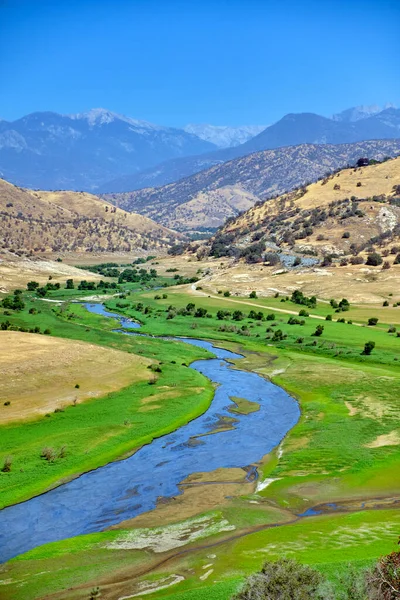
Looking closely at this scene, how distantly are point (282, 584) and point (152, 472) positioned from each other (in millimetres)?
18208

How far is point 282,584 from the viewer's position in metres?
18.8

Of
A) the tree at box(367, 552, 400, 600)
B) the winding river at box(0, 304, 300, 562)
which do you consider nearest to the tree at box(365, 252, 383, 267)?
the winding river at box(0, 304, 300, 562)

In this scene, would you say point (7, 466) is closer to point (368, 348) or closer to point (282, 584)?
point (282, 584)

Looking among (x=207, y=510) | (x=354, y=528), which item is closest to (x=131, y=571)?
(x=207, y=510)

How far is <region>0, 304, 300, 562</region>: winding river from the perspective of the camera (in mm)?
28734

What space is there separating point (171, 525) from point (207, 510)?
2.41 m

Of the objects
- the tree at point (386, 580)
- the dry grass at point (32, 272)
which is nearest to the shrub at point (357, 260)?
the dry grass at point (32, 272)

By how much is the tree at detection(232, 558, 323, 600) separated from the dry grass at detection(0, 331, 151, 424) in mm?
27700

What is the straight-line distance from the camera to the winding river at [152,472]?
28.7 meters

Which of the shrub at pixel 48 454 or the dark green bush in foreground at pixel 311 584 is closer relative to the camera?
the dark green bush in foreground at pixel 311 584

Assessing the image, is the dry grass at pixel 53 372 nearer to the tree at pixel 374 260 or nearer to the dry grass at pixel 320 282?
the dry grass at pixel 320 282

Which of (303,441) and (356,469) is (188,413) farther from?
(356,469)

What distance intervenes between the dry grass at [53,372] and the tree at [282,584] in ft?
90.9

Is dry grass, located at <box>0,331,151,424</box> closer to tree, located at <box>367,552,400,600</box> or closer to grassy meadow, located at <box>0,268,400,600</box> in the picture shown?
grassy meadow, located at <box>0,268,400,600</box>
